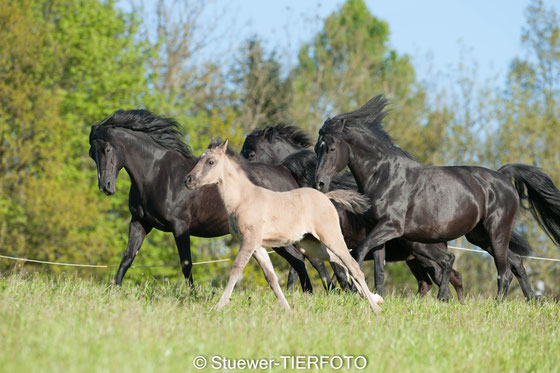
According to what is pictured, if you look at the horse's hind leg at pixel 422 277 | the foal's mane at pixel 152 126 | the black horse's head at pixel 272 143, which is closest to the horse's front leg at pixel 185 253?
the foal's mane at pixel 152 126

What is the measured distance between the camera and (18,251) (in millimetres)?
21969

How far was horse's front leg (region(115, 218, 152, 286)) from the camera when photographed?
866 cm

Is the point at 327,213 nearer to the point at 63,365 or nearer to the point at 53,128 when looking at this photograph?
the point at 63,365

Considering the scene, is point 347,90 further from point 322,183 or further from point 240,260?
point 240,260

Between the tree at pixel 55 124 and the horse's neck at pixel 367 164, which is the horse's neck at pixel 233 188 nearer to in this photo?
the horse's neck at pixel 367 164

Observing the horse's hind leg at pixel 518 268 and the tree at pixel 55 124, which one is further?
the tree at pixel 55 124

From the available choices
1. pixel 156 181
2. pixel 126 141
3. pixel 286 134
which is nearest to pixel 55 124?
pixel 286 134

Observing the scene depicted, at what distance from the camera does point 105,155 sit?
874 cm

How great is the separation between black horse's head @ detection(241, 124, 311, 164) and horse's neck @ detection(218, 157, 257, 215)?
4479mm

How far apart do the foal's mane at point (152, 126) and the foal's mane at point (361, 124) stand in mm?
1934

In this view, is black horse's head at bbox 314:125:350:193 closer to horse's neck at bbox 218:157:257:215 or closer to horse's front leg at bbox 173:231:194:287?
horse's front leg at bbox 173:231:194:287

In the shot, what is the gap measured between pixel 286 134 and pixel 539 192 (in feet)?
13.0

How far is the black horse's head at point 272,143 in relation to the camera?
A: 11094 millimetres

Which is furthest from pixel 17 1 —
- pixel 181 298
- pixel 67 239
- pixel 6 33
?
pixel 181 298
